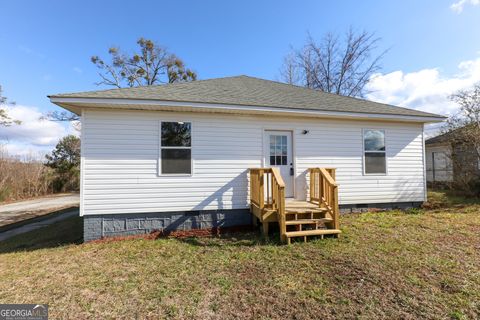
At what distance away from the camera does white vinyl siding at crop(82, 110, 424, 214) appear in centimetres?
534

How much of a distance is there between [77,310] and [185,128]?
4078 mm

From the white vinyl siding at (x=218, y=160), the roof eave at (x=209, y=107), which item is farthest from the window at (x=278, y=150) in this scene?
the roof eave at (x=209, y=107)

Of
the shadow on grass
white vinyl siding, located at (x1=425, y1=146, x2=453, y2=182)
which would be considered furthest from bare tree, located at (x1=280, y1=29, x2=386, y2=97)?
the shadow on grass

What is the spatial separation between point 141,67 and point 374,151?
20.0 metres

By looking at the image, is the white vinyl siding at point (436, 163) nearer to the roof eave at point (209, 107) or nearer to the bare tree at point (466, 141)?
the bare tree at point (466, 141)

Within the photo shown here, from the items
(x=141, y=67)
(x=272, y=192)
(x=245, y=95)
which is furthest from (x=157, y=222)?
(x=141, y=67)

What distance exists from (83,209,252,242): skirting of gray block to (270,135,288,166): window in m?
1.60

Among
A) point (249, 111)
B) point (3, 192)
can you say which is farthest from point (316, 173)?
point (3, 192)

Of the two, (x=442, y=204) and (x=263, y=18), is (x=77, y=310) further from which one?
(x=263, y=18)

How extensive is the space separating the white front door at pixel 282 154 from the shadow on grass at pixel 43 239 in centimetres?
522

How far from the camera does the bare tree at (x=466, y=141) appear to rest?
9.53 m

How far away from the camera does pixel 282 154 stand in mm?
6422

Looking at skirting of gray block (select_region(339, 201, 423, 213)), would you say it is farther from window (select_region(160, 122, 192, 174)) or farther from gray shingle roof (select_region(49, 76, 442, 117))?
window (select_region(160, 122, 192, 174))

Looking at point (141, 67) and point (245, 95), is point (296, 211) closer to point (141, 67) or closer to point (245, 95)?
point (245, 95)
